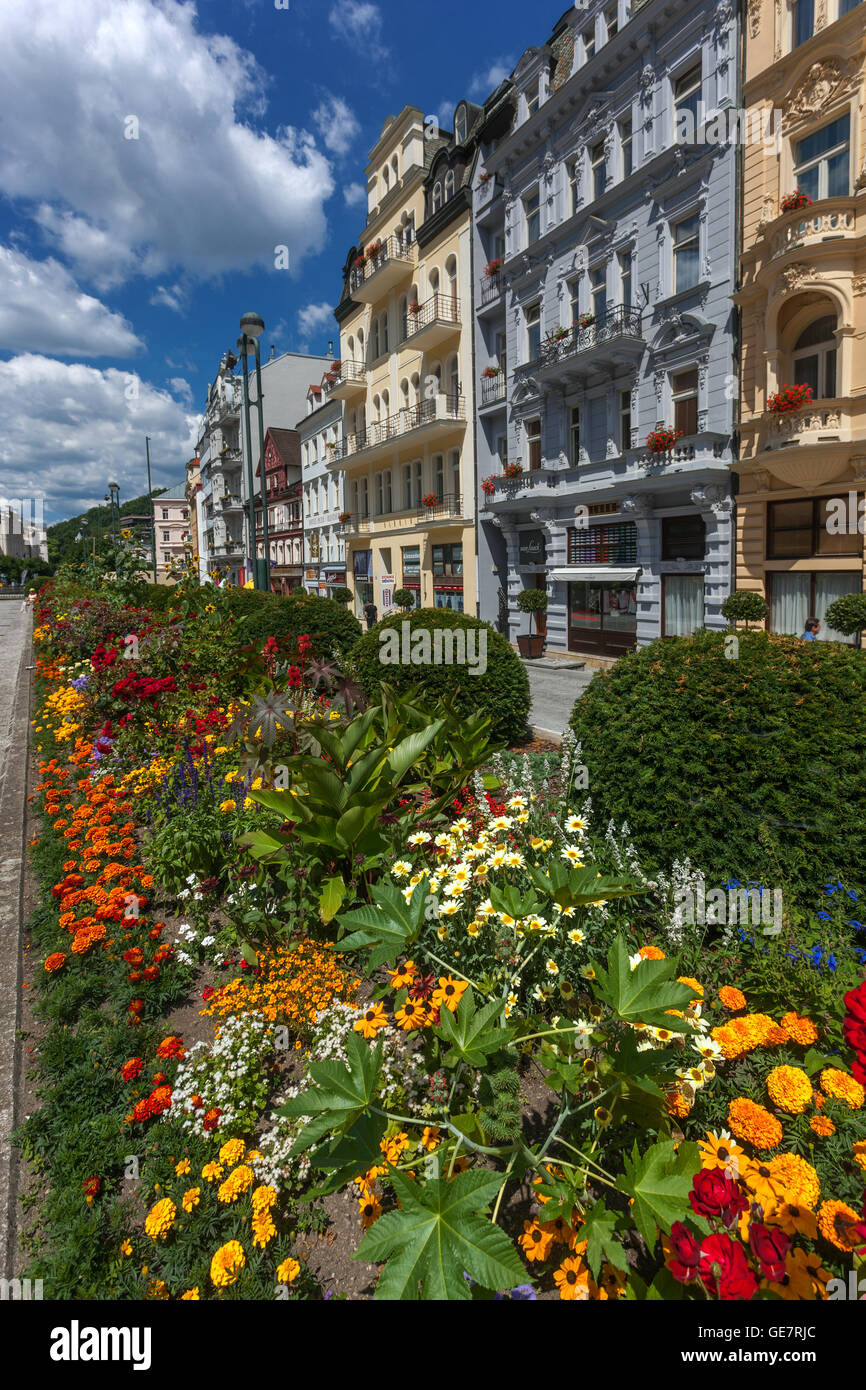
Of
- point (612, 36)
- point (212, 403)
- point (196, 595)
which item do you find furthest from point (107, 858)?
point (212, 403)

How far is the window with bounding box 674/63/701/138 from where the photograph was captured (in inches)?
603

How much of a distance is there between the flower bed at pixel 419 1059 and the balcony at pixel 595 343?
15.9 m

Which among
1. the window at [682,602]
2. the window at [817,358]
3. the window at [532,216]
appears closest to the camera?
the window at [817,358]

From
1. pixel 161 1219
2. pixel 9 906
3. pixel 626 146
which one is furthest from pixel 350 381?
pixel 161 1219

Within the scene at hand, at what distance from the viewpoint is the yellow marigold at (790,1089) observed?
202cm

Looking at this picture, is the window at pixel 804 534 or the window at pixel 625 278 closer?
the window at pixel 804 534

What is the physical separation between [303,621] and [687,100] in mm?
16089

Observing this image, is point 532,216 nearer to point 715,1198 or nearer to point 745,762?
point 745,762

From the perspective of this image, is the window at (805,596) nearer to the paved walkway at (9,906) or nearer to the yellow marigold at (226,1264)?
the paved walkway at (9,906)

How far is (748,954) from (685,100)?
20.3 m

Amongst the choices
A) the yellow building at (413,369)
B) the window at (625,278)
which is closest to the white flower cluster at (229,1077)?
the window at (625,278)

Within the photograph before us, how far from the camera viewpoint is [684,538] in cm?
1694

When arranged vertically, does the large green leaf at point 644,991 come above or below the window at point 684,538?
below

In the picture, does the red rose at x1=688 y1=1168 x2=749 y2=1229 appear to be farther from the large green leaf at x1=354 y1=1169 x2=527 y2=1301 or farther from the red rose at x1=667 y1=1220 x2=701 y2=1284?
the large green leaf at x1=354 y1=1169 x2=527 y2=1301
